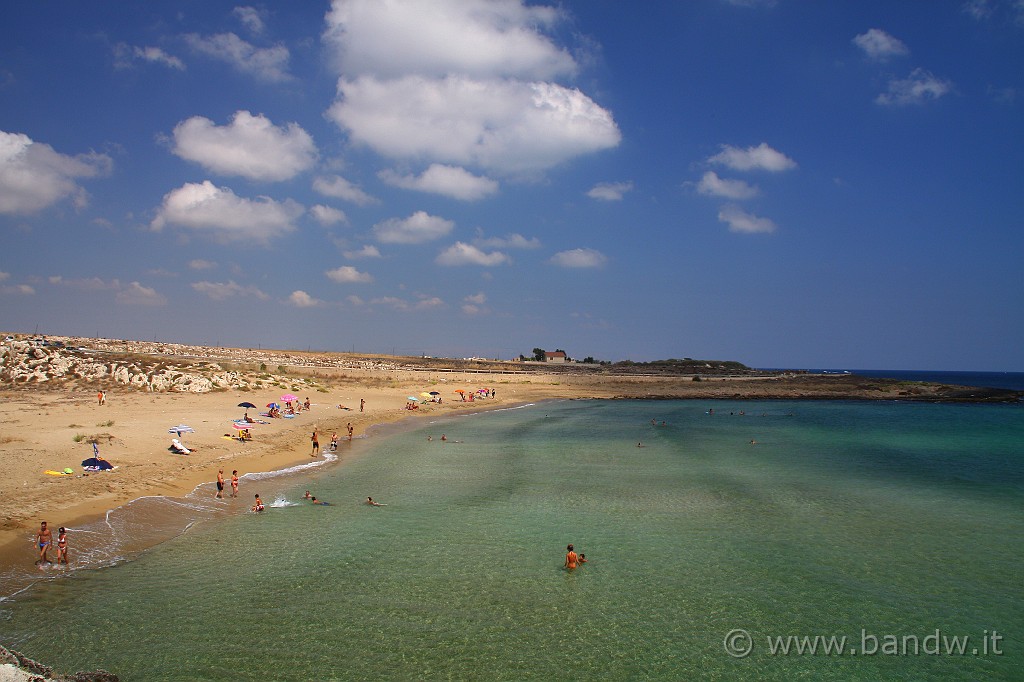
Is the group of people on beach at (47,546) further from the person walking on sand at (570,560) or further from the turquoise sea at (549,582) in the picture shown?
the person walking on sand at (570,560)

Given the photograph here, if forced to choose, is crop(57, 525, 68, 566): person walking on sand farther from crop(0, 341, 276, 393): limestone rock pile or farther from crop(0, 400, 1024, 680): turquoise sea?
crop(0, 341, 276, 393): limestone rock pile

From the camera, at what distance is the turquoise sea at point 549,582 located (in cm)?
1280

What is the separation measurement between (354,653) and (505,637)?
3538mm

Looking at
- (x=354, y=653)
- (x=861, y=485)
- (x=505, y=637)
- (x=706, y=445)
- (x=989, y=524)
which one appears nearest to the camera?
(x=354, y=653)

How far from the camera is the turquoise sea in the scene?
42.0 ft

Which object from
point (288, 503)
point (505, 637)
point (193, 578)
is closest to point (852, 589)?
point (505, 637)

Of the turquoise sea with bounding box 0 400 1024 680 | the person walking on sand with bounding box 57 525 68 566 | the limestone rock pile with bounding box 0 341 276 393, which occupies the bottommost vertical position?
the turquoise sea with bounding box 0 400 1024 680

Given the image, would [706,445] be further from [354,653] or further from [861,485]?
[354,653]

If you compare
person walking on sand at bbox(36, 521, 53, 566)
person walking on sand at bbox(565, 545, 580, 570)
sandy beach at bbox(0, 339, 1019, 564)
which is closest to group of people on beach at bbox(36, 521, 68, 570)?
person walking on sand at bbox(36, 521, 53, 566)

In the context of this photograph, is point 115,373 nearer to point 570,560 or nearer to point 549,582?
point 570,560

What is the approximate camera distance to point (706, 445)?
44.5 meters

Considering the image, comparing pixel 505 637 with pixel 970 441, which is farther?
pixel 970 441

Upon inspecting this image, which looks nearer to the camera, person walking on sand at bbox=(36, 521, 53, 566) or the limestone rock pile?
person walking on sand at bbox=(36, 521, 53, 566)

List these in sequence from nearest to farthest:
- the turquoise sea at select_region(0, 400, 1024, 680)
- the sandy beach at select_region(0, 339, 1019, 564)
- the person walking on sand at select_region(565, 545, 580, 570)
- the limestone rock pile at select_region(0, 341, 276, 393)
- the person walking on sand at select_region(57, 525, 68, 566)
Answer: the turquoise sea at select_region(0, 400, 1024, 680) → the person walking on sand at select_region(57, 525, 68, 566) → the person walking on sand at select_region(565, 545, 580, 570) → the sandy beach at select_region(0, 339, 1019, 564) → the limestone rock pile at select_region(0, 341, 276, 393)
